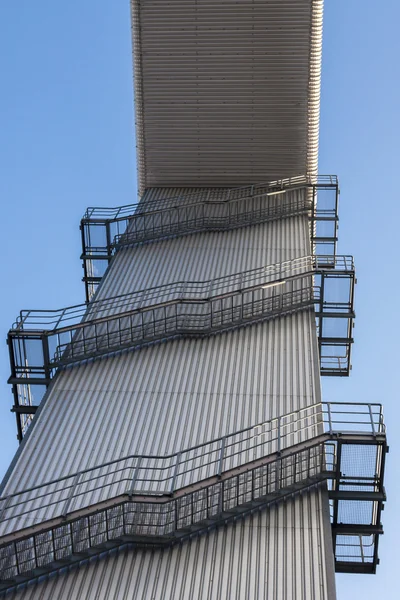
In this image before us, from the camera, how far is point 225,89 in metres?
33.9

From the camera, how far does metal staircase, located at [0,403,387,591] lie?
57.9ft

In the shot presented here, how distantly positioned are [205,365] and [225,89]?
1326 centimetres

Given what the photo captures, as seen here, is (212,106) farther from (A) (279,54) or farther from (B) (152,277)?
(B) (152,277)

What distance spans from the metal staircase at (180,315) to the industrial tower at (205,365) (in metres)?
0.06

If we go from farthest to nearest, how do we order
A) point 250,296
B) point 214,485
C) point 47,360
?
point 250,296 → point 47,360 → point 214,485

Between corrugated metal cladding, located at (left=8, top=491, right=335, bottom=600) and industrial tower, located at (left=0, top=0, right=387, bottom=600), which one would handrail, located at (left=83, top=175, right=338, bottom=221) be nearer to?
industrial tower, located at (left=0, top=0, right=387, bottom=600)

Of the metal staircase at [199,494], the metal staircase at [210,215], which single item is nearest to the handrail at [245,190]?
the metal staircase at [210,215]

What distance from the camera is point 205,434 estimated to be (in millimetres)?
21141

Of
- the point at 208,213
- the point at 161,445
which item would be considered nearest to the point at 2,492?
the point at 161,445

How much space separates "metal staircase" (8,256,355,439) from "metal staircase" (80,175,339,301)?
156 inches

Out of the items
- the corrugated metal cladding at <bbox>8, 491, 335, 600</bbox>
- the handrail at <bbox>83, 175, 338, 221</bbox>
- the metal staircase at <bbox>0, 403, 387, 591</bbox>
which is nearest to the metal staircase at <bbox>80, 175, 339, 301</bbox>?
the handrail at <bbox>83, 175, 338, 221</bbox>

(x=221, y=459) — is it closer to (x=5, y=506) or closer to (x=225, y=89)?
(x=5, y=506)

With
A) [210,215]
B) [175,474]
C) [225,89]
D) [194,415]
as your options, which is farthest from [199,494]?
[225,89]

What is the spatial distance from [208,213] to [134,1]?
7.79 meters
